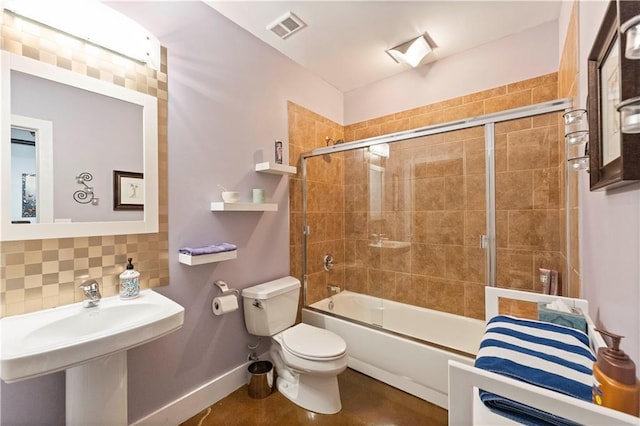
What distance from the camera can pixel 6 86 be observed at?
111cm

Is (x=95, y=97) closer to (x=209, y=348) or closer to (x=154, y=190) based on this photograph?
(x=154, y=190)

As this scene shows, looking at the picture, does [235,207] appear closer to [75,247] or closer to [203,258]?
[203,258]

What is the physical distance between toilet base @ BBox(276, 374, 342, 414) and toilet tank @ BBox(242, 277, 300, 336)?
0.39 m

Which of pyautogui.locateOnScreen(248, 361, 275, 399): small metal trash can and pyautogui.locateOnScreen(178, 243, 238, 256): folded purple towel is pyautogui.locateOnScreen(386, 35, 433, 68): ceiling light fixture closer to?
pyautogui.locateOnScreen(178, 243, 238, 256): folded purple towel

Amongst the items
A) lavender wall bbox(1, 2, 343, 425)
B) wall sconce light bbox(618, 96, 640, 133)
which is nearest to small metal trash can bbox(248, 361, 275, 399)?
lavender wall bbox(1, 2, 343, 425)

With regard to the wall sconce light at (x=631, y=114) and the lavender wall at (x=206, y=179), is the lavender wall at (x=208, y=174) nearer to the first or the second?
the lavender wall at (x=206, y=179)

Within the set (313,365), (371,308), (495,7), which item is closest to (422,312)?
(371,308)

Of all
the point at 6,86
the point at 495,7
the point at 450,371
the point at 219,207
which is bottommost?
the point at 450,371

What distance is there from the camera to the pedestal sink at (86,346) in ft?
2.85

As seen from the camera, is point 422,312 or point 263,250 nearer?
point 263,250

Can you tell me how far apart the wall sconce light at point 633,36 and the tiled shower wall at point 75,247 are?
1.83 m

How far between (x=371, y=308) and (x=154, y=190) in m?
1.93

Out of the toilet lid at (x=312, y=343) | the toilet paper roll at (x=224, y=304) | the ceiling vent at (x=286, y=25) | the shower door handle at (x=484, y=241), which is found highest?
the ceiling vent at (x=286, y=25)

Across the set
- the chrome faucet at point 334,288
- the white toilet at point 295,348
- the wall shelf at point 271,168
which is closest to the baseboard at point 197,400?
the white toilet at point 295,348
